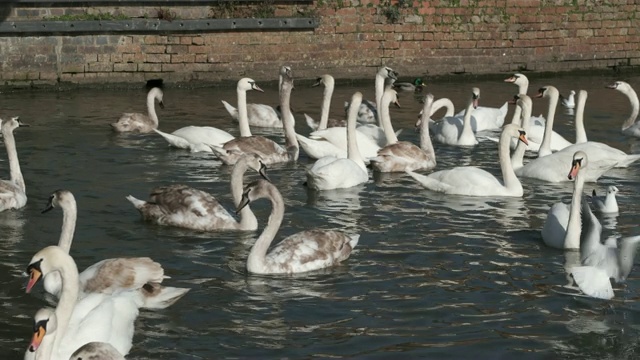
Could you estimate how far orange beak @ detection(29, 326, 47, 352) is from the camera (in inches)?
269

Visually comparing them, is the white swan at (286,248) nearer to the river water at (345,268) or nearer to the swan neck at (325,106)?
the river water at (345,268)

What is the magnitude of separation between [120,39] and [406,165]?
848 centimetres

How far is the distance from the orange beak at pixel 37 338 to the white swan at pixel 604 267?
153 inches

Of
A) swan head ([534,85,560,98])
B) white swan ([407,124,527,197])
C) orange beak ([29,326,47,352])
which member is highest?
swan head ([534,85,560,98])

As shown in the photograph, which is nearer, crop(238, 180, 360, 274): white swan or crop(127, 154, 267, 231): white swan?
crop(238, 180, 360, 274): white swan

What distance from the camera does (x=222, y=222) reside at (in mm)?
11328

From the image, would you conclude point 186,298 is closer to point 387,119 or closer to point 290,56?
point 387,119

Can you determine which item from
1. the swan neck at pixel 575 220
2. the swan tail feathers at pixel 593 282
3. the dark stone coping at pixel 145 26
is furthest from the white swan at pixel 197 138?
the swan tail feathers at pixel 593 282

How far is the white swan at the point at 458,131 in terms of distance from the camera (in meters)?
16.6

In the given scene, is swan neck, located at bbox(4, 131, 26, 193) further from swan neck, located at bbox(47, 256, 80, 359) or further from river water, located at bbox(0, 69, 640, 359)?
swan neck, located at bbox(47, 256, 80, 359)

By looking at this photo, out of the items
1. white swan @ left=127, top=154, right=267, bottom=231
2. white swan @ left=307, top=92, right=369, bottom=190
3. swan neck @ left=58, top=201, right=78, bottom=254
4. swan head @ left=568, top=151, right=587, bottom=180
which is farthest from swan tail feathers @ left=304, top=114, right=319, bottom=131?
swan neck @ left=58, top=201, right=78, bottom=254

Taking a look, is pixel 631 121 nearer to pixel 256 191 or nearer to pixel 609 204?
pixel 609 204

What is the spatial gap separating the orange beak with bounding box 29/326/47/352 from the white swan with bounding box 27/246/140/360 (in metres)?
0.28

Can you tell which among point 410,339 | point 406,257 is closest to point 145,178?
point 406,257
